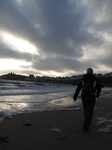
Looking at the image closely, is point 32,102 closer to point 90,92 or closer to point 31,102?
point 31,102

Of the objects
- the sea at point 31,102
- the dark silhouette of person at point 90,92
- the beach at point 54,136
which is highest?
the dark silhouette of person at point 90,92

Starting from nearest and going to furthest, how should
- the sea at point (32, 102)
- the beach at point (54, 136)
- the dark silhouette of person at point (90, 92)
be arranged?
1. the beach at point (54, 136)
2. the dark silhouette of person at point (90, 92)
3. the sea at point (32, 102)

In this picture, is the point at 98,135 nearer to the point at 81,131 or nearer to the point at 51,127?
the point at 81,131

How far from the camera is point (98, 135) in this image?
5.86 metres

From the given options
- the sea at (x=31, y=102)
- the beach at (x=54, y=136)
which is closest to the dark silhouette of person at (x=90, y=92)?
the beach at (x=54, y=136)

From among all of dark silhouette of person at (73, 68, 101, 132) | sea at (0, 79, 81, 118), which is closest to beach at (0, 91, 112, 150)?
dark silhouette of person at (73, 68, 101, 132)

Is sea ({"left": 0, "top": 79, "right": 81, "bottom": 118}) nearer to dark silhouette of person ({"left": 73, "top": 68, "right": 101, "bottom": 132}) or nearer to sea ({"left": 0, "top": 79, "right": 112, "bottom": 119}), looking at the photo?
sea ({"left": 0, "top": 79, "right": 112, "bottom": 119})

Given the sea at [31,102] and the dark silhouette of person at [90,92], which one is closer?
the dark silhouette of person at [90,92]

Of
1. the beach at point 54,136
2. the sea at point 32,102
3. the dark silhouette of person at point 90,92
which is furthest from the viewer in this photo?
the sea at point 32,102

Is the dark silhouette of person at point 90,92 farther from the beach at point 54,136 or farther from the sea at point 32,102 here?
the sea at point 32,102

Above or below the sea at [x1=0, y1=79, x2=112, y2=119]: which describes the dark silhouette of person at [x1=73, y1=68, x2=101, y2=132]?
above

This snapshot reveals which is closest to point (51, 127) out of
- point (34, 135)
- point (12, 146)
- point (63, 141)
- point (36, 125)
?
point (36, 125)

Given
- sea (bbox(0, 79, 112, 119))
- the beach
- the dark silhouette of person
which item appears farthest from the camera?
sea (bbox(0, 79, 112, 119))

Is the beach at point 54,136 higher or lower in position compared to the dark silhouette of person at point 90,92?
lower
